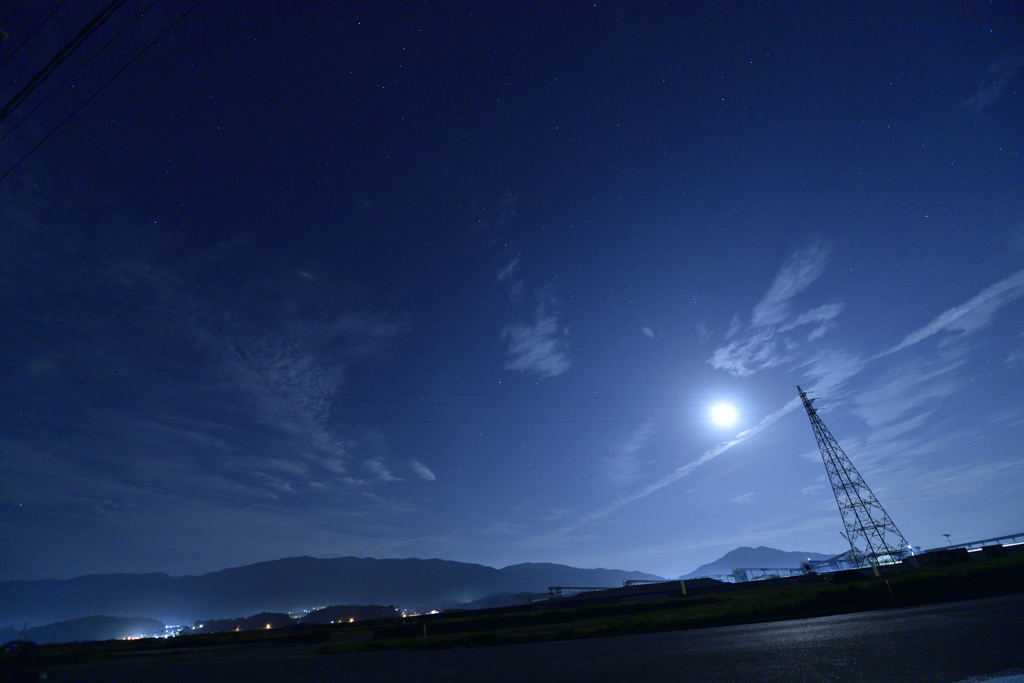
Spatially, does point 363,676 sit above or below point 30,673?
below

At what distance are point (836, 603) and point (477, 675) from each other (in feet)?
69.6

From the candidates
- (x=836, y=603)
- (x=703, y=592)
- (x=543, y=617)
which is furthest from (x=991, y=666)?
(x=703, y=592)

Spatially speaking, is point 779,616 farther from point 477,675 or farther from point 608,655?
point 477,675

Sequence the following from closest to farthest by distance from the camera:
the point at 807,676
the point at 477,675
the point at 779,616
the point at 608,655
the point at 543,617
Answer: the point at 807,676
the point at 477,675
the point at 608,655
the point at 779,616
the point at 543,617

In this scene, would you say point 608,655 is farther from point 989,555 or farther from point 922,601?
point 989,555

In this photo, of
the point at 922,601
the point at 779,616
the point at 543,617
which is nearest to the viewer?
the point at 922,601

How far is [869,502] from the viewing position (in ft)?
199

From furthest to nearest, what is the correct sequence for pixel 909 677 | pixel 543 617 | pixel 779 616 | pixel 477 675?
pixel 543 617 < pixel 779 616 < pixel 477 675 < pixel 909 677

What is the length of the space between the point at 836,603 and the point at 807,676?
66.1ft

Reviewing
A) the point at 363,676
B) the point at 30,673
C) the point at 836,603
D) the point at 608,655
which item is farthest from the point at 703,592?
the point at 30,673

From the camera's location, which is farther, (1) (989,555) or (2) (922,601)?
(1) (989,555)

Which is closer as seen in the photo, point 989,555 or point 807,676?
point 807,676

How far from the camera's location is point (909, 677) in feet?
21.7

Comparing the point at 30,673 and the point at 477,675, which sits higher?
the point at 30,673
